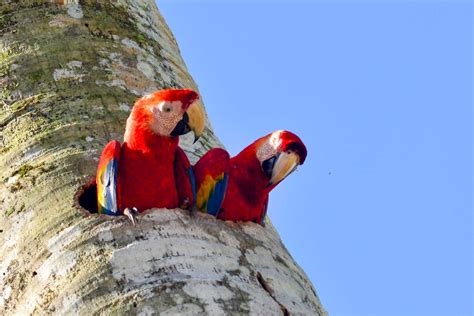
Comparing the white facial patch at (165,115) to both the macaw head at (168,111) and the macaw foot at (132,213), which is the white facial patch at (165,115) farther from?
the macaw foot at (132,213)

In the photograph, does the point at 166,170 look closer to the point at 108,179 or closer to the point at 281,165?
the point at 108,179

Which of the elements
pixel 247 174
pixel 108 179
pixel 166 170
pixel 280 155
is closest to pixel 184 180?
pixel 166 170

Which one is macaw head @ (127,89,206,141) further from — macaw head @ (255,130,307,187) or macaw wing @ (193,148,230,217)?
macaw head @ (255,130,307,187)

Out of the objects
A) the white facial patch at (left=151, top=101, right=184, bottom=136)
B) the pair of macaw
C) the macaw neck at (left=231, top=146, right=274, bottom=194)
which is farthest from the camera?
the macaw neck at (left=231, top=146, right=274, bottom=194)

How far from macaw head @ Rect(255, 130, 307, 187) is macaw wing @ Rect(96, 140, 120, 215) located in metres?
1.00

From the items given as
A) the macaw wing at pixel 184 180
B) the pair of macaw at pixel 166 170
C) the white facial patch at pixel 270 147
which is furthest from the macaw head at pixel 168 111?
the white facial patch at pixel 270 147

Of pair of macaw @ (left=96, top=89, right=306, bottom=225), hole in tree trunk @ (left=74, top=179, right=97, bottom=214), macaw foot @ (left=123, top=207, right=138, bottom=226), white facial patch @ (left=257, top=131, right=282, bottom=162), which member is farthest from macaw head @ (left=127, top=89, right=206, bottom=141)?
white facial patch @ (left=257, top=131, right=282, bottom=162)

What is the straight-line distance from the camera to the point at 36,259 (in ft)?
9.33

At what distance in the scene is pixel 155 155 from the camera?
11.4 feet

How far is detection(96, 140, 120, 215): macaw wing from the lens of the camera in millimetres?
3072

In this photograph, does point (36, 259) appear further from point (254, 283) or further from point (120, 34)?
point (120, 34)

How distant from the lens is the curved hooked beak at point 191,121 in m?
3.50

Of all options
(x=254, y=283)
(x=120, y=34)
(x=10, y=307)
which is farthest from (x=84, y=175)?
(x=120, y=34)

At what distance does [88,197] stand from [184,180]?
464mm
